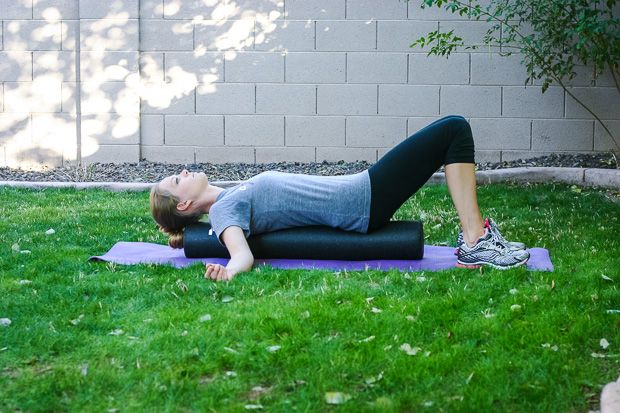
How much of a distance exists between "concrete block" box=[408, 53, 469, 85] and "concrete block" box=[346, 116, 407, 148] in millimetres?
529

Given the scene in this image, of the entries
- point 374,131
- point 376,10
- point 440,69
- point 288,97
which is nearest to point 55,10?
point 288,97

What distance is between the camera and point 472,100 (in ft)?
28.8

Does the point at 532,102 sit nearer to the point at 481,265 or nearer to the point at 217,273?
the point at 481,265

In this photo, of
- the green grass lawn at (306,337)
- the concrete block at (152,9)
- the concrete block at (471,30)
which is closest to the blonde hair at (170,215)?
the green grass lawn at (306,337)

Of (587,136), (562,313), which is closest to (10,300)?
(562,313)

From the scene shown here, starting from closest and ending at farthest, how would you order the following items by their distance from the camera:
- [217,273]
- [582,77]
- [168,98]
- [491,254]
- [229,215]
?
1. [217,273]
2. [491,254]
3. [229,215]
4. [582,77]
5. [168,98]

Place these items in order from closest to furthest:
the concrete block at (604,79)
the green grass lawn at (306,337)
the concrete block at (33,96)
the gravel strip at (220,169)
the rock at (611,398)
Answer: the rock at (611,398) → the green grass lawn at (306,337) → the gravel strip at (220,169) → the concrete block at (604,79) → the concrete block at (33,96)

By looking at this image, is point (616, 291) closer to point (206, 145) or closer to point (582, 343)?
point (582, 343)

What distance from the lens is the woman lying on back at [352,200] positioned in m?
4.83

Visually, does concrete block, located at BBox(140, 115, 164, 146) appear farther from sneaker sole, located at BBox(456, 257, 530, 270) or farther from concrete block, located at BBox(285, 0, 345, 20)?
sneaker sole, located at BBox(456, 257, 530, 270)

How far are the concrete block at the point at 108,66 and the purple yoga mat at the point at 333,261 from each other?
Answer: 3.85 metres

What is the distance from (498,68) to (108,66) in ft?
11.8

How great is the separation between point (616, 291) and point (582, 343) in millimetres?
699

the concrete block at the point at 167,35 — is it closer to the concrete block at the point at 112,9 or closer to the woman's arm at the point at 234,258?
the concrete block at the point at 112,9
